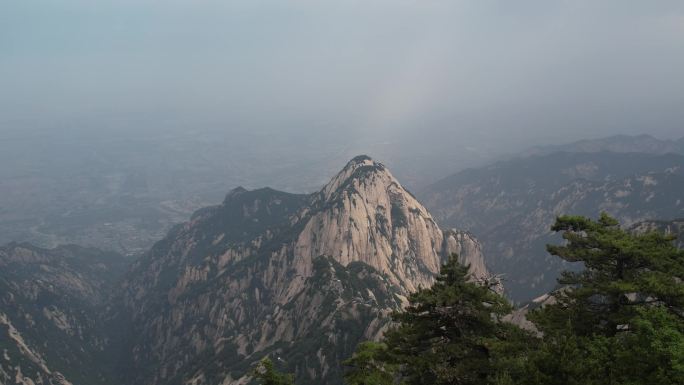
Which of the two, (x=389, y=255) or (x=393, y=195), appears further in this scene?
(x=393, y=195)

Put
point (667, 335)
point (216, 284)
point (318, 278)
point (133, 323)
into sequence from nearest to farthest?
point (667, 335)
point (318, 278)
point (216, 284)
point (133, 323)

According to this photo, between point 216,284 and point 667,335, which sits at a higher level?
point 667,335

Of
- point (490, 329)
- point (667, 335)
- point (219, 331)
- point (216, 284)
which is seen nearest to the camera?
point (667, 335)

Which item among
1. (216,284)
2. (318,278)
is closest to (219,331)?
(216,284)

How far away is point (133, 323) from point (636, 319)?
627 ft

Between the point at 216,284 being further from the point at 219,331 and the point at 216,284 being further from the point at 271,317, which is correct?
the point at 271,317

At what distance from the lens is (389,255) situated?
140 metres

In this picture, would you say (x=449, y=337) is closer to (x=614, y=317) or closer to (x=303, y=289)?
(x=614, y=317)

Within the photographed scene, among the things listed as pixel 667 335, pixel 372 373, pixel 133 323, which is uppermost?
pixel 667 335

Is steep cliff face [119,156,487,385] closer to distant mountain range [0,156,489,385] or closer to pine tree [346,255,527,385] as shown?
distant mountain range [0,156,489,385]

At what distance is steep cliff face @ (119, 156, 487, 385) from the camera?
86.9 m

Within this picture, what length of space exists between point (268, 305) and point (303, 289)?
2896cm

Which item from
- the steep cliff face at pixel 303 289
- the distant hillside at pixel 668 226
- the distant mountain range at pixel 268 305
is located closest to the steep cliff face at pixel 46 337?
the distant mountain range at pixel 268 305

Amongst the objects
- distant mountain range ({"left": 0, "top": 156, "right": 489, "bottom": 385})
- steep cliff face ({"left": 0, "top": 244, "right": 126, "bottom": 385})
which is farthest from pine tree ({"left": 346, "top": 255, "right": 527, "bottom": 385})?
steep cliff face ({"left": 0, "top": 244, "right": 126, "bottom": 385})
